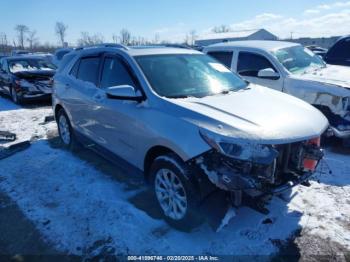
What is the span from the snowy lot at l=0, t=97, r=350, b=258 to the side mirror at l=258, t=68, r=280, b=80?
6.03ft

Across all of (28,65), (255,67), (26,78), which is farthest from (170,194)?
(28,65)

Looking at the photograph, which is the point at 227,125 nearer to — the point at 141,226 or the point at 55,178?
the point at 141,226

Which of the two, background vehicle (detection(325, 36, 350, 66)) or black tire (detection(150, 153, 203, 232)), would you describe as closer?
black tire (detection(150, 153, 203, 232))

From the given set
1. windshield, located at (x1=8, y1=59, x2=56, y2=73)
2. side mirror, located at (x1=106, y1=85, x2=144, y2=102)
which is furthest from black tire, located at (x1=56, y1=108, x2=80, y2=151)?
windshield, located at (x1=8, y1=59, x2=56, y2=73)

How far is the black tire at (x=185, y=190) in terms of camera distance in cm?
293

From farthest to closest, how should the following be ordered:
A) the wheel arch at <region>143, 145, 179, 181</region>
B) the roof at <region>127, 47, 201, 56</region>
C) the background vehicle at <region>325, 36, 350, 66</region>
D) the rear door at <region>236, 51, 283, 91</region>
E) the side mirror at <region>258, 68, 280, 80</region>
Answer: the background vehicle at <region>325, 36, 350, 66</region> → the rear door at <region>236, 51, 283, 91</region> → the side mirror at <region>258, 68, 280, 80</region> → the roof at <region>127, 47, 201, 56</region> → the wheel arch at <region>143, 145, 179, 181</region>

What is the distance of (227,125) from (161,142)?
2.43 ft

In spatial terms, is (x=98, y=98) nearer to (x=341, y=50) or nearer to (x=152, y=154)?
(x=152, y=154)

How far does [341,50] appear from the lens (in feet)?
26.7

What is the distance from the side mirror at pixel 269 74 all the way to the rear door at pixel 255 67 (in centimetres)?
6

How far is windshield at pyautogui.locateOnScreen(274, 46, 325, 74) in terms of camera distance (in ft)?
20.4

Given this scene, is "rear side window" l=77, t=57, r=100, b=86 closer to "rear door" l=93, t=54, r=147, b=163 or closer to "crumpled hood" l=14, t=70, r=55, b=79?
"rear door" l=93, t=54, r=147, b=163

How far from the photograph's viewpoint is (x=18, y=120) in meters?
8.49

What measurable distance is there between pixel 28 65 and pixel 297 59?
375 inches
